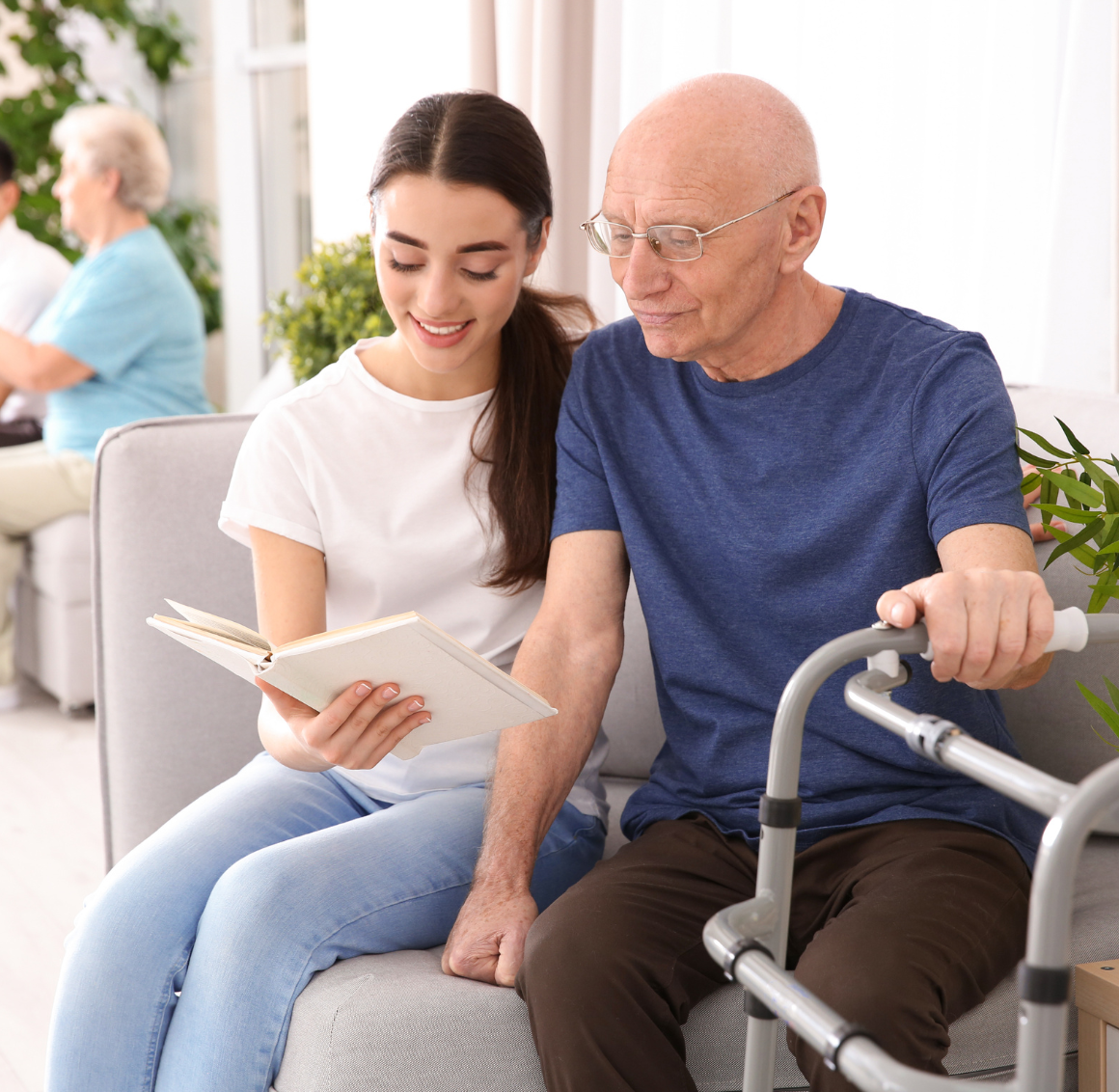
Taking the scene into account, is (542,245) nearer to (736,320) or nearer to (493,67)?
(736,320)

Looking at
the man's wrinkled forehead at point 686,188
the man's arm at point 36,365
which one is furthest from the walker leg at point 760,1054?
the man's arm at point 36,365

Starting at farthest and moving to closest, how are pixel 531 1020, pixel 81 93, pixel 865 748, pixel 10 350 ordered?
pixel 81 93
pixel 10 350
pixel 865 748
pixel 531 1020

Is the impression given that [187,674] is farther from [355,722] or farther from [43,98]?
[43,98]

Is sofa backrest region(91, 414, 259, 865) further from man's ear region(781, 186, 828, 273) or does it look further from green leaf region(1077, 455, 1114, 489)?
green leaf region(1077, 455, 1114, 489)

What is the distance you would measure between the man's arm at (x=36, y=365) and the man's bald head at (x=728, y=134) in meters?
2.41

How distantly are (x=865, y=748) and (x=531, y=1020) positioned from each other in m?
0.43

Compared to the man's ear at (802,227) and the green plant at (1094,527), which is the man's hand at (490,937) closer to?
the green plant at (1094,527)

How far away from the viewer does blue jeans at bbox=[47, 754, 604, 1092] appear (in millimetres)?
1174

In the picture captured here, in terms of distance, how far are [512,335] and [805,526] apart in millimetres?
461

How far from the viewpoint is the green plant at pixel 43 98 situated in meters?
5.00

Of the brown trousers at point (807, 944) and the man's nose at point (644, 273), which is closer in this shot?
the brown trousers at point (807, 944)

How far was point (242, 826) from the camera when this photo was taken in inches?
53.4

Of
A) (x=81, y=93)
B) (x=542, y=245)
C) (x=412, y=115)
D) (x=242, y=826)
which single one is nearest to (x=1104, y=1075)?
(x=242, y=826)

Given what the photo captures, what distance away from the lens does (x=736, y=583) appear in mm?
1354
